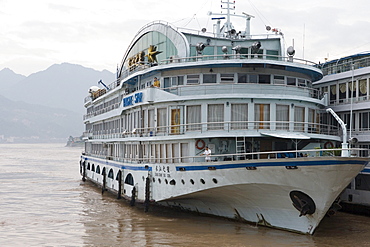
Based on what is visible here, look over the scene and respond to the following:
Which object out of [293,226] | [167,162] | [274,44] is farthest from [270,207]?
[274,44]

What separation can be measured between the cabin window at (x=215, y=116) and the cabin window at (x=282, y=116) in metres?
2.97

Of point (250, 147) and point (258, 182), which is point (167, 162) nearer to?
point (250, 147)

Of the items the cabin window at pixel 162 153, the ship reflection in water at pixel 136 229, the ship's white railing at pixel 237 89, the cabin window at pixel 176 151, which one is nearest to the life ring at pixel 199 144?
the cabin window at pixel 176 151

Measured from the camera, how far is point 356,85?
96.3 ft

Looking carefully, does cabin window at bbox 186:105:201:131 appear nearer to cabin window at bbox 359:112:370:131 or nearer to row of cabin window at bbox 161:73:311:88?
row of cabin window at bbox 161:73:311:88

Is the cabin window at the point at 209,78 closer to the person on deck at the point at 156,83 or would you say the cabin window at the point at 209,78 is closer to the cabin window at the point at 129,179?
the person on deck at the point at 156,83

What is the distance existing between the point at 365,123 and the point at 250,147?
8704 millimetres

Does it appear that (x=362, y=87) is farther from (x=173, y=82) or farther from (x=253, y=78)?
(x=173, y=82)

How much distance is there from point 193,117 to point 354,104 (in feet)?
35.2

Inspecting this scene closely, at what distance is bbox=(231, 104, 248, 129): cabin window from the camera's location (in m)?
24.4

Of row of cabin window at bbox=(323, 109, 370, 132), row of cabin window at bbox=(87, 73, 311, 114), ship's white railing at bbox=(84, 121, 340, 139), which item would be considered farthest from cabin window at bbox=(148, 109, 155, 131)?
row of cabin window at bbox=(323, 109, 370, 132)

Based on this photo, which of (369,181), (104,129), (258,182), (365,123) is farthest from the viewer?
(104,129)

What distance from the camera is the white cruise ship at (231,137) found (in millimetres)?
20109

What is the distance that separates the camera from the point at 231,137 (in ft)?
80.2
